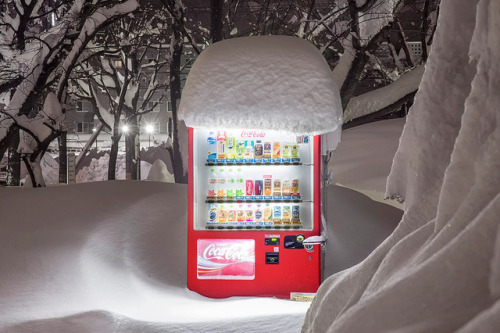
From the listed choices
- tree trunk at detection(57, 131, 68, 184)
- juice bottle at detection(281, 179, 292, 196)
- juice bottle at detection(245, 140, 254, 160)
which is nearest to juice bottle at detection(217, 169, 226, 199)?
juice bottle at detection(245, 140, 254, 160)

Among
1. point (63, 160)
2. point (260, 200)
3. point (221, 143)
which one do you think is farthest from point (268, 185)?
point (63, 160)

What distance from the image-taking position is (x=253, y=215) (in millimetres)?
7570

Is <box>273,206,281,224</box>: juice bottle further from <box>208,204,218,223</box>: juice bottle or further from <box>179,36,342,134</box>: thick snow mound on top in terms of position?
<box>179,36,342,134</box>: thick snow mound on top

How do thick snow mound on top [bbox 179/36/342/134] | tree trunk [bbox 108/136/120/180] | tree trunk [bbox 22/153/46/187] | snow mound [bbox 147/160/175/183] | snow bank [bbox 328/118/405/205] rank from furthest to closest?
tree trunk [bbox 108/136/120/180]
snow mound [bbox 147/160/175/183]
snow bank [bbox 328/118/405/205]
tree trunk [bbox 22/153/46/187]
thick snow mound on top [bbox 179/36/342/134]

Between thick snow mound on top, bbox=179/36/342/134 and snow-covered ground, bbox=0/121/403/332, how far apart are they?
2.29m

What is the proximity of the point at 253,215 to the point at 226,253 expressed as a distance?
2.12ft

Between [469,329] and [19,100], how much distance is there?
39.2ft

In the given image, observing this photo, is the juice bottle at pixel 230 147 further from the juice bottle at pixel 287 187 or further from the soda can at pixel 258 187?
the juice bottle at pixel 287 187

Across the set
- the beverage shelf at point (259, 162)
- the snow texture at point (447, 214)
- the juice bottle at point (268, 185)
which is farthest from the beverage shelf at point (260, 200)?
the snow texture at point (447, 214)

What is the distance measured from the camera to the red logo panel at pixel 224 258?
745cm

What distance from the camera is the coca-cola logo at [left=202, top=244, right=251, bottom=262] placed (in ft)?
24.4

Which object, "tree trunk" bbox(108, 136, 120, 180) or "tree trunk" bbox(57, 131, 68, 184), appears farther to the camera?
"tree trunk" bbox(108, 136, 120, 180)

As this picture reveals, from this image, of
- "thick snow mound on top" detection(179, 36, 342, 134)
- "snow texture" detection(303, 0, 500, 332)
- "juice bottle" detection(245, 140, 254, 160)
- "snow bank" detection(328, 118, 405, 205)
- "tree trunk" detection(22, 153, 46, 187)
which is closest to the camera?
"snow texture" detection(303, 0, 500, 332)

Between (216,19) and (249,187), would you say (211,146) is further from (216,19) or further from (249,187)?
(216,19)
